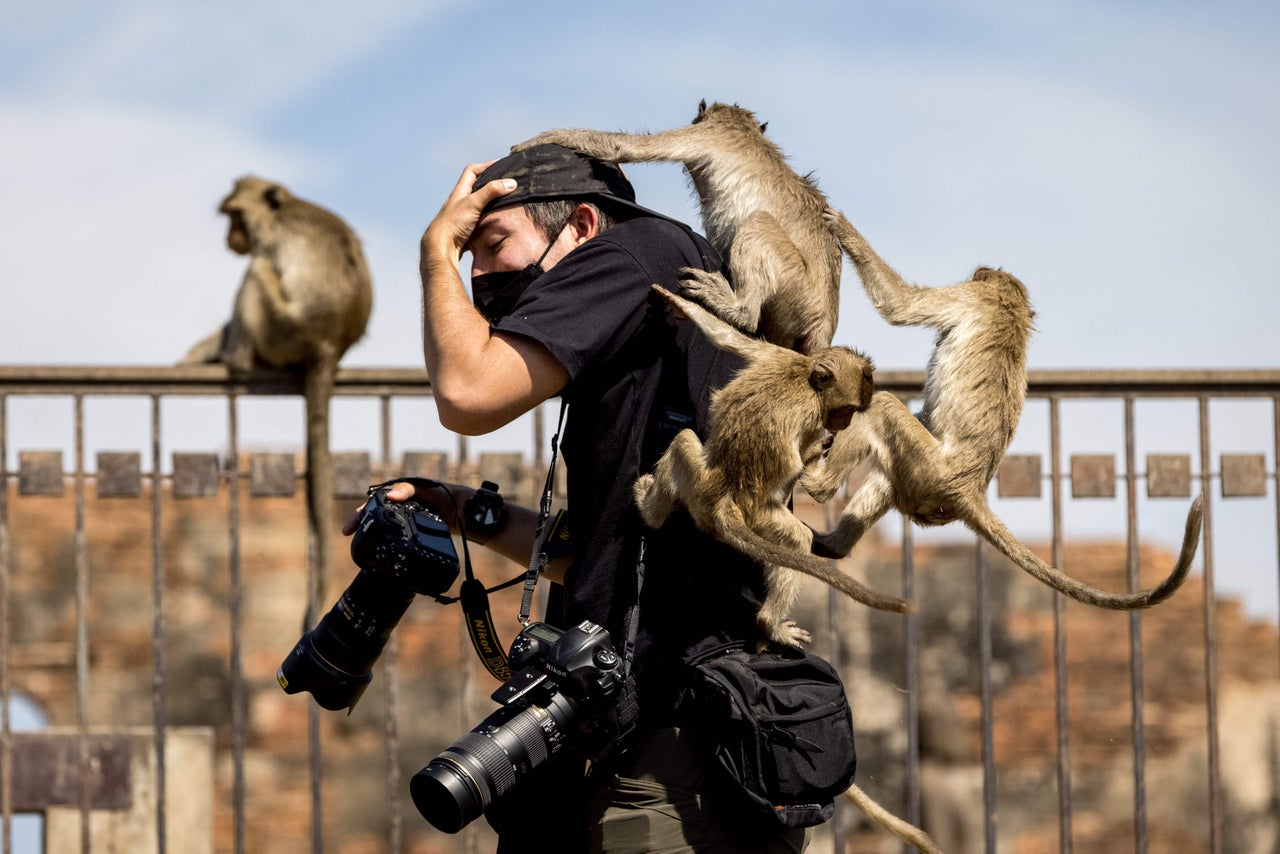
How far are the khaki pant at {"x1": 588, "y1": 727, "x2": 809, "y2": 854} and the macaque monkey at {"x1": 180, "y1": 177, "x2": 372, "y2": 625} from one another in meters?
3.89

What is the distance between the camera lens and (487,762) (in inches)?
78.3

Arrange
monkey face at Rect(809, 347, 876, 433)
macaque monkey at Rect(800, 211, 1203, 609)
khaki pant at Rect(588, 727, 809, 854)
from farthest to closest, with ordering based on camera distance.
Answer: macaque monkey at Rect(800, 211, 1203, 609) < monkey face at Rect(809, 347, 876, 433) < khaki pant at Rect(588, 727, 809, 854)

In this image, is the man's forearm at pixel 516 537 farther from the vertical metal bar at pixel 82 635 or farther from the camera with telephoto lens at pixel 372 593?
the vertical metal bar at pixel 82 635

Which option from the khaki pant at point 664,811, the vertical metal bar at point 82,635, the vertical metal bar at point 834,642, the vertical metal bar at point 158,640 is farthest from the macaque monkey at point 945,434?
the vertical metal bar at point 82,635

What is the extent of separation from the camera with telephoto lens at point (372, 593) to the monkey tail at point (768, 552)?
44 cm

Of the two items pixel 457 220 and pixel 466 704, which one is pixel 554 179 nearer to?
pixel 457 220

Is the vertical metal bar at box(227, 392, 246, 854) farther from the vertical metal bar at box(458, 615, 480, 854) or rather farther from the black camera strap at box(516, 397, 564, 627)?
the black camera strap at box(516, 397, 564, 627)

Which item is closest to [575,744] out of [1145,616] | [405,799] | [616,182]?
[616,182]

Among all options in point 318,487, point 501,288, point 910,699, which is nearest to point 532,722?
point 501,288

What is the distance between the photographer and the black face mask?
89.5 inches

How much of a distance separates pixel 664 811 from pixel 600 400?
2.11 feet

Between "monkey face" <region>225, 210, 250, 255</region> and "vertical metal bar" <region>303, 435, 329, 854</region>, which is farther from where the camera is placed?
"monkey face" <region>225, 210, 250, 255</region>

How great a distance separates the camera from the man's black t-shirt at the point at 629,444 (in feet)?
6.79

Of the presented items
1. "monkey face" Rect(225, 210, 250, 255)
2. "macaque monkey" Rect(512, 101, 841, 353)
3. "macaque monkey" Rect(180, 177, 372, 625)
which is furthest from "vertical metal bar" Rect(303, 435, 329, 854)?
"monkey face" Rect(225, 210, 250, 255)
